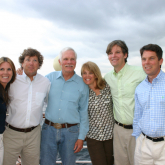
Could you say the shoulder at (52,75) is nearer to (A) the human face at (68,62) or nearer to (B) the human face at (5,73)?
(A) the human face at (68,62)

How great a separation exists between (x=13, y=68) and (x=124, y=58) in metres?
2.03

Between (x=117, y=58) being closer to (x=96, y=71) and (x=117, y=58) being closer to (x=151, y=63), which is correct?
(x=96, y=71)

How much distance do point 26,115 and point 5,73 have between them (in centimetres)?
76

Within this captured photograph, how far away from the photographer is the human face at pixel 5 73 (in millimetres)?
2529

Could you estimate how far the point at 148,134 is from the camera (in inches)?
96.7

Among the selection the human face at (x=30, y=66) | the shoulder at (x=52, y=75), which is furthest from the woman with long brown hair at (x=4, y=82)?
the shoulder at (x=52, y=75)

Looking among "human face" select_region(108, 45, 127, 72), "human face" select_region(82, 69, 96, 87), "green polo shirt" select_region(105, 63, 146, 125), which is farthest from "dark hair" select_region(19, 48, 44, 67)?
"green polo shirt" select_region(105, 63, 146, 125)

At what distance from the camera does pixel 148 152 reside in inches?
97.0

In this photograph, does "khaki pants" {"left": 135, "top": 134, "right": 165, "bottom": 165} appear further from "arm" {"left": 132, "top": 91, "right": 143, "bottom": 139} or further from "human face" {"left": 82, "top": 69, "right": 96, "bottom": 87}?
"human face" {"left": 82, "top": 69, "right": 96, "bottom": 87}

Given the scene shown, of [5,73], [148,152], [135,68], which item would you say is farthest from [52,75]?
[148,152]

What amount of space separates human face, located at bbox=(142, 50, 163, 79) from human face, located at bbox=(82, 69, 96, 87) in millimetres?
908

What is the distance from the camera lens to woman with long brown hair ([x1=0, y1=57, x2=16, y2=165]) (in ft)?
7.94

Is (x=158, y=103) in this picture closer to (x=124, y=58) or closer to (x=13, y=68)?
(x=124, y=58)

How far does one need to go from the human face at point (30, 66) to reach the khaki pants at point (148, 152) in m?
2.12
